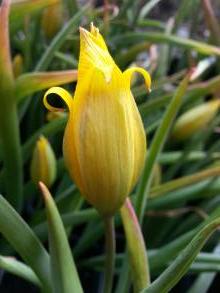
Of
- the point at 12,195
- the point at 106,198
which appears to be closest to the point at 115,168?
the point at 106,198

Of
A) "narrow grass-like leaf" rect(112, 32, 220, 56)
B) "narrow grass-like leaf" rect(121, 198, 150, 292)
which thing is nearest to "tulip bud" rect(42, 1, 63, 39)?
"narrow grass-like leaf" rect(112, 32, 220, 56)

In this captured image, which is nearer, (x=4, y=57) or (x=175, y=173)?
(x=4, y=57)

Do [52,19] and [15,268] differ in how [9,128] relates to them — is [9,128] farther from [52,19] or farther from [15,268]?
[52,19]

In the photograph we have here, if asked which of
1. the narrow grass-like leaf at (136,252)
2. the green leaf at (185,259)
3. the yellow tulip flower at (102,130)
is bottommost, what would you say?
the narrow grass-like leaf at (136,252)

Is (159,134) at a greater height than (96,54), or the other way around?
(96,54)

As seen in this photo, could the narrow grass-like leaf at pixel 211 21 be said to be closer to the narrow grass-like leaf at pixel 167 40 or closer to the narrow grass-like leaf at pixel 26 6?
the narrow grass-like leaf at pixel 167 40

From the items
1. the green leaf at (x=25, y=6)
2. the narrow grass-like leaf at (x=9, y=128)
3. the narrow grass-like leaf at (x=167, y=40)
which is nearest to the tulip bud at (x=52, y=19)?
the narrow grass-like leaf at (x=167, y=40)

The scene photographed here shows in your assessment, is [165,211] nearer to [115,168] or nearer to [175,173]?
[175,173]

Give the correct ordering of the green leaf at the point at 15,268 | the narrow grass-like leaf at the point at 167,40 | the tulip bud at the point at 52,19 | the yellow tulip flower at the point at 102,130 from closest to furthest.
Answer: the yellow tulip flower at the point at 102,130, the green leaf at the point at 15,268, the narrow grass-like leaf at the point at 167,40, the tulip bud at the point at 52,19
